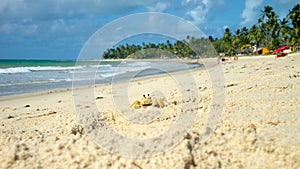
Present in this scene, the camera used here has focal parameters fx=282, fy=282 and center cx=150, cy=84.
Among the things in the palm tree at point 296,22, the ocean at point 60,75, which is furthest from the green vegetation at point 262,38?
the ocean at point 60,75

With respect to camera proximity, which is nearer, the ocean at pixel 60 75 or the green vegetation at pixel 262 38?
the ocean at pixel 60 75

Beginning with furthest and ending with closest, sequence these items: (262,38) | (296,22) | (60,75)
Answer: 1. (262,38)
2. (296,22)
3. (60,75)

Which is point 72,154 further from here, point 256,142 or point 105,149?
point 256,142

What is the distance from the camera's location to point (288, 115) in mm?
3871

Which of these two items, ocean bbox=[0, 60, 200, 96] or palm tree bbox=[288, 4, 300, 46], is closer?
ocean bbox=[0, 60, 200, 96]

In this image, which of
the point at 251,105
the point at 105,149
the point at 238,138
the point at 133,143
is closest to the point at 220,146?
the point at 238,138

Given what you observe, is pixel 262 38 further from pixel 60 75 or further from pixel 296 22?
pixel 60 75

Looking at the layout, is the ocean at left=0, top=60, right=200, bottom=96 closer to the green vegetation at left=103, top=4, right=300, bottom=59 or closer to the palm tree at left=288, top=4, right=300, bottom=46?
the green vegetation at left=103, top=4, right=300, bottom=59

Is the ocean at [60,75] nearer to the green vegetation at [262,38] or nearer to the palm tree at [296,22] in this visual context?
the green vegetation at [262,38]

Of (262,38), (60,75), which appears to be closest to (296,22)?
(262,38)

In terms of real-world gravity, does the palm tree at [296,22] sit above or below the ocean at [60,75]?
above

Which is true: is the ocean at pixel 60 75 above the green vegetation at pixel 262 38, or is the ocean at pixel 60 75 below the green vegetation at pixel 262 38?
below

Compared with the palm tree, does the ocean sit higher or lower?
lower

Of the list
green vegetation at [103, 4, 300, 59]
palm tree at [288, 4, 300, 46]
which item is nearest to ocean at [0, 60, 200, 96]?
green vegetation at [103, 4, 300, 59]
